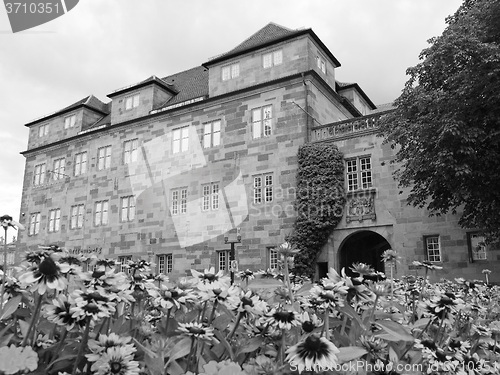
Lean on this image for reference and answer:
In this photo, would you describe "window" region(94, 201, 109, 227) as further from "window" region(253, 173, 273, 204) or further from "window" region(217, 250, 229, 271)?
"window" region(253, 173, 273, 204)

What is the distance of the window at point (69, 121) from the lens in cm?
3450

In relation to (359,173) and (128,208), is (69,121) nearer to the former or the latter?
(128,208)

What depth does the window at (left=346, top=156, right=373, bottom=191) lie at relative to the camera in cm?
2138

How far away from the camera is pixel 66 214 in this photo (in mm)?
32406

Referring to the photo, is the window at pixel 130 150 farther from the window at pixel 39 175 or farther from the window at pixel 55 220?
the window at pixel 39 175

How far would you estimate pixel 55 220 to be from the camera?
109ft

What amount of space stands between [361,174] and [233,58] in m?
10.6

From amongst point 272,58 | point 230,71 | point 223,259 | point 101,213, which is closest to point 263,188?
point 223,259

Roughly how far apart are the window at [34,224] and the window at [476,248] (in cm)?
2981

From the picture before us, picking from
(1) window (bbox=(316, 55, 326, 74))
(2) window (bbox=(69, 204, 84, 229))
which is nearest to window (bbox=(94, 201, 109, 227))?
(2) window (bbox=(69, 204, 84, 229))

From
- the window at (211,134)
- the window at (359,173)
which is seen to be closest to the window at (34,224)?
the window at (211,134)

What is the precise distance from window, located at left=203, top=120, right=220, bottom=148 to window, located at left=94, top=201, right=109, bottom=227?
8.91 metres

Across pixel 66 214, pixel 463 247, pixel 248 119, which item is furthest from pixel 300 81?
pixel 66 214

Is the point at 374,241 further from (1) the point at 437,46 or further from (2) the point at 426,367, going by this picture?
(2) the point at 426,367
